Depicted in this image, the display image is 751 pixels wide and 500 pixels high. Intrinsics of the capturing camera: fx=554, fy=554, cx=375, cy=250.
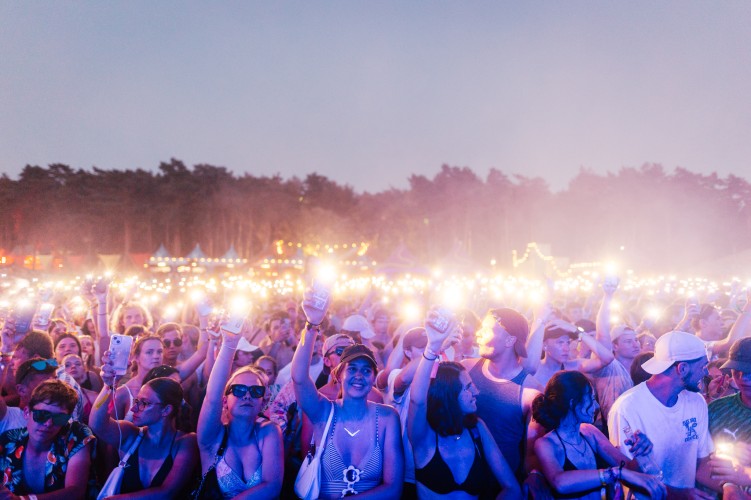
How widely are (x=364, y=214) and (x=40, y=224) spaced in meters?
29.7

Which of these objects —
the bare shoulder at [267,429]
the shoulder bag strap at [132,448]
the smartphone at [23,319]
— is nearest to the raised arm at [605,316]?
the bare shoulder at [267,429]

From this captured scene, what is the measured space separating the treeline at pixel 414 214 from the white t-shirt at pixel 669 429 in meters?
39.5

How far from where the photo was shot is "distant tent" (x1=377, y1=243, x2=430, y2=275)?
1096 inches

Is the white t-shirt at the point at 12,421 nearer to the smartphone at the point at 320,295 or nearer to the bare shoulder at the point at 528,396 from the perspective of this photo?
the smartphone at the point at 320,295

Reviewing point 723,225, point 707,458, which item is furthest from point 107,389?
point 723,225

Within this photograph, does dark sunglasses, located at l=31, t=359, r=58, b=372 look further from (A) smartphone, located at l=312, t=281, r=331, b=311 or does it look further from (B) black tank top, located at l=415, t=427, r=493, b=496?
(B) black tank top, located at l=415, t=427, r=493, b=496

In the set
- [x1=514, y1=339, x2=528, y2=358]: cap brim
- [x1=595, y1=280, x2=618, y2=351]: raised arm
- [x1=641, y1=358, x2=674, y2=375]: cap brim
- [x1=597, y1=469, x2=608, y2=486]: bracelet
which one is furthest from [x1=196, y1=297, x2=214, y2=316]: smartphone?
[x1=595, y1=280, x2=618, y2=351]: raised arm

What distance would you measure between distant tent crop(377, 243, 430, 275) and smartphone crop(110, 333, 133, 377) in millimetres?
24355

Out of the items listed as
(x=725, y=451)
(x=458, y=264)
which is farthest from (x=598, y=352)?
(x=458, y=264)

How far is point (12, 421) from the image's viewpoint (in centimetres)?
388

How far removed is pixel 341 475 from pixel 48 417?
1882mm

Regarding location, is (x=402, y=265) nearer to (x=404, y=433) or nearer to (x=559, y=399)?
(x=404, y=433)

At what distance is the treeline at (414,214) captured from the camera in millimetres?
45500

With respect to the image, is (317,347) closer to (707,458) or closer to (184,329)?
(184,329)
